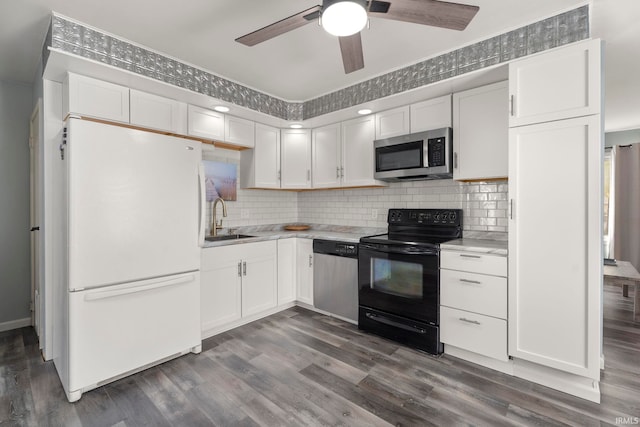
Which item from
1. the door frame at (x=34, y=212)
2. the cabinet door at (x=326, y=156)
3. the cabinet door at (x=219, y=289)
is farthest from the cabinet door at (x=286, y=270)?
the door frame at (x=34, y=212)

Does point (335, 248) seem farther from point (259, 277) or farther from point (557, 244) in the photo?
point (557, 244)

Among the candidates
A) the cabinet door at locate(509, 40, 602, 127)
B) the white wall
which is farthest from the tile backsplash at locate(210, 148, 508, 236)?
the white wall

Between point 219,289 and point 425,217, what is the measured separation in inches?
84.6

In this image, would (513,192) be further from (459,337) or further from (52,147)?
(52,147)

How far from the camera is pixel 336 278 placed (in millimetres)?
3277

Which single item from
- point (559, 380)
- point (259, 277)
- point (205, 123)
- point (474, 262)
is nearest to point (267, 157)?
point (205, 123)

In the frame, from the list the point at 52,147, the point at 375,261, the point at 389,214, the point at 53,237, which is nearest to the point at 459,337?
the point at 375,261

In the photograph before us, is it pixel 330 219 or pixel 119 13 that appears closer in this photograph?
pixel 119 13

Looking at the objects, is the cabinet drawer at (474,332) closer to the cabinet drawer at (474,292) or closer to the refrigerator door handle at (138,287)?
the cabinet drawer at (474,292)

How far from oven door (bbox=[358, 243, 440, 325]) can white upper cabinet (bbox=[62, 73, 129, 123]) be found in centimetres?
236

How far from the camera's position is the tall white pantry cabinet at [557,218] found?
74.9 inches

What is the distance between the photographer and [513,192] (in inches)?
85.9

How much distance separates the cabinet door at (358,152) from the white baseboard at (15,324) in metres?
3.61

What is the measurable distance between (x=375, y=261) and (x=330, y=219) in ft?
4.40
